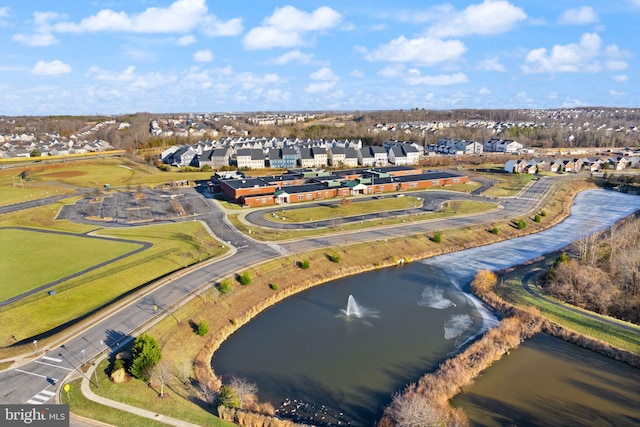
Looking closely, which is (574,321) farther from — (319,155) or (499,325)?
(319,155)

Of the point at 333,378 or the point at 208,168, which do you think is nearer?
the point at 333,378

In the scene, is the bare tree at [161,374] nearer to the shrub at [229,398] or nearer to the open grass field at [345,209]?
the shrub at [229,398]

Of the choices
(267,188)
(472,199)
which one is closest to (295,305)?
(267,188)

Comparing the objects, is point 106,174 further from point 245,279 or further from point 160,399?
point 160,399

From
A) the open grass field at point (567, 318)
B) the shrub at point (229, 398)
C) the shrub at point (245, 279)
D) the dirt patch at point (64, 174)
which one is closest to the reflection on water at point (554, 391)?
the open grass field at point (567, 318)

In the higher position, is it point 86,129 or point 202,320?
point 86,129

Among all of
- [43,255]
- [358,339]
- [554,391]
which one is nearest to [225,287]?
[358,339]
